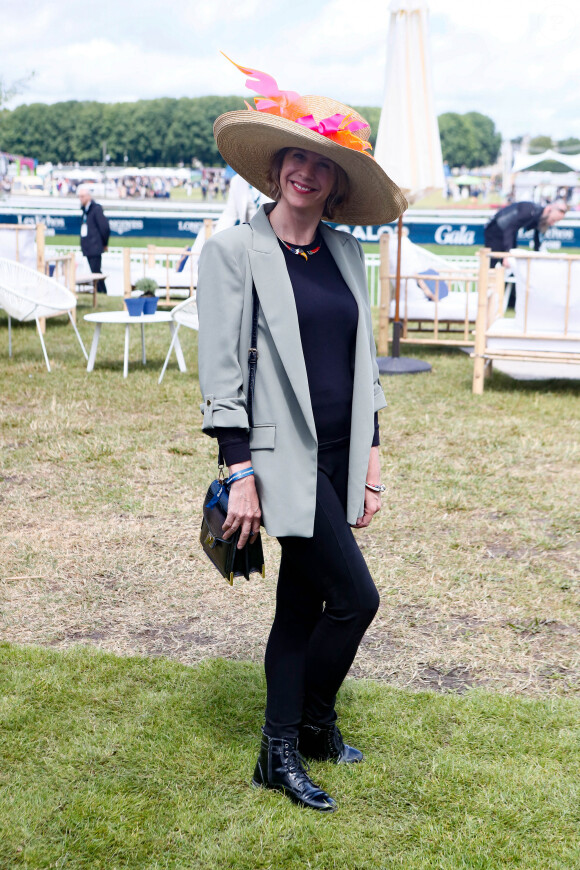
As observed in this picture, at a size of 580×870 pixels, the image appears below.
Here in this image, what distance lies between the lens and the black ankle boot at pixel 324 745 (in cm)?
266

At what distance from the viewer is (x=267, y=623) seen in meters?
3.72

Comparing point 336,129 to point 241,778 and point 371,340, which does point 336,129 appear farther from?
point 241,778

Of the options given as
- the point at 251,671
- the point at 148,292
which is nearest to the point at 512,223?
the point at 148,292

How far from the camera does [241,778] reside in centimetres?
262

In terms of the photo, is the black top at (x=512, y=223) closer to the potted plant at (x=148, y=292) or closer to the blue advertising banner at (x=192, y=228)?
the potted plant at (x=148, y=292)

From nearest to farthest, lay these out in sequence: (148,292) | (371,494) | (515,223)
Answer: (371,494), (515,223), (148,292)

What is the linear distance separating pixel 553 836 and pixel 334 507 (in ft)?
3.39

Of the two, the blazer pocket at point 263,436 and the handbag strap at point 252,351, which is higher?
the handbag strap at point 252,351

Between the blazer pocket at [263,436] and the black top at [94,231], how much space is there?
12602mm

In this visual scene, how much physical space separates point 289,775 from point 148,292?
8.97 metres

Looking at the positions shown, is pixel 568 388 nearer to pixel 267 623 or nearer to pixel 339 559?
pixel 267 623

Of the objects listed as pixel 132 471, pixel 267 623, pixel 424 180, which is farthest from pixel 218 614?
pixel 424 180

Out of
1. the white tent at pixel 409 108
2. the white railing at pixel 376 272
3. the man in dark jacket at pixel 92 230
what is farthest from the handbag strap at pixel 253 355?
the man in dark jacket at pixel 92 230

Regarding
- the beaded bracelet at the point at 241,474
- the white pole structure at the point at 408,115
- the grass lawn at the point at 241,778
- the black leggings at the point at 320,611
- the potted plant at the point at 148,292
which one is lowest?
the grass lawn at the point at 241,778
